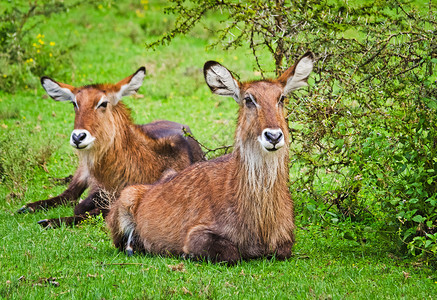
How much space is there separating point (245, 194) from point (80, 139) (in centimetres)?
271

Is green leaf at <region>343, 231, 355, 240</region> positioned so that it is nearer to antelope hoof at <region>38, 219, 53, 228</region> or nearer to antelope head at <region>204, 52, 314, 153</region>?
antelope head at <region>204, 52, 314, 153</region>

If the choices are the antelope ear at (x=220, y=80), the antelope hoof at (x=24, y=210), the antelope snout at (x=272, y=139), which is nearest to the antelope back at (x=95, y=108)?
the antelope hoof at (x=24, y=210)

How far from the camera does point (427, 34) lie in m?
5.99

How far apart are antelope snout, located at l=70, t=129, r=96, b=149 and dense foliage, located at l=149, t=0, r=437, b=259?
1.61 metres

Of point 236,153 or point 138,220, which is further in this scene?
point 138,220

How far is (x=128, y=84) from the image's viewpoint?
8625 mm

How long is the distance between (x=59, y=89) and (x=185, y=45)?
12.3 metres

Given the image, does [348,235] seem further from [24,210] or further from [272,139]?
[24,210]

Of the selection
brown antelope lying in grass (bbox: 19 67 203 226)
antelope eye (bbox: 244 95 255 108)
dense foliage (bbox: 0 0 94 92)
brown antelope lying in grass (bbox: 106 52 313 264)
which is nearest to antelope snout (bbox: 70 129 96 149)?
brown antelope lying in grass (bbox: 19 67 203 226)

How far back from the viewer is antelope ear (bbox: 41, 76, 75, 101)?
838 cm

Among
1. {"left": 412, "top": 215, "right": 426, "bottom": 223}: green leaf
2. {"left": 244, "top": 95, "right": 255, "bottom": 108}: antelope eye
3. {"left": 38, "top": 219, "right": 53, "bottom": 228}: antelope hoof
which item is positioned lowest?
{"left": 38, "top": 219, "right": 53, "bottom": 228}: antelope hoof

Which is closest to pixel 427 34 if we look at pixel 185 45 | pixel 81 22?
pixel 185 45

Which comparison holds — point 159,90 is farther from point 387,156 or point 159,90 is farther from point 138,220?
point 387,156

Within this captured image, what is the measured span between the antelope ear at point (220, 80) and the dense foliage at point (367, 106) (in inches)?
24.6
